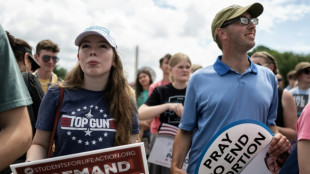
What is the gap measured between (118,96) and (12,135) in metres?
1.16

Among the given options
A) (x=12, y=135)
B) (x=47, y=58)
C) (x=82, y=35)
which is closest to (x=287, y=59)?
(x=47, y=58)

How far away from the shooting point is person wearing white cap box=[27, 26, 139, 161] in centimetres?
194

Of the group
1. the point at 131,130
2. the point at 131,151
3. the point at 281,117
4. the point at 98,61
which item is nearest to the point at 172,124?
the point at 281,117

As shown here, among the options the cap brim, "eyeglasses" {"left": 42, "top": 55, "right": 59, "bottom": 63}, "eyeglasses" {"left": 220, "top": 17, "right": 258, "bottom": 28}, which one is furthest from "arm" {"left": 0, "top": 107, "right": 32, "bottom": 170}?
"eyeglasses" {"left": 42, "top": 55, "right": 59, "bottom": 63}

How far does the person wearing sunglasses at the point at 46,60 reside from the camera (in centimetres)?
491

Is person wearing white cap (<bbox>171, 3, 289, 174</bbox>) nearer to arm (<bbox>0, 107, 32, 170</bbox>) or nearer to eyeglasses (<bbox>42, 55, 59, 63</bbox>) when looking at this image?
arm (<bbox>0, 107, 32, 170</bbox>)

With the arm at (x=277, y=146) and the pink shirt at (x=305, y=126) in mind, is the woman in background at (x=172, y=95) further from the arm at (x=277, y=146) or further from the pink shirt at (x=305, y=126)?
the pink shirt at (x=305, y=126)

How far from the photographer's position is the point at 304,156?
150cm

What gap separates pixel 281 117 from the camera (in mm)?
Answer: 3076

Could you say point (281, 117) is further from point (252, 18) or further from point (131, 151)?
point (131, 151)

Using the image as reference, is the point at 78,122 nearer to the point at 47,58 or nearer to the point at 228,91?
the point at 228,91

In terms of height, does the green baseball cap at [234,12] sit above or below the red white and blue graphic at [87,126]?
above

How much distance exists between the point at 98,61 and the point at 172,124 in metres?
1.89

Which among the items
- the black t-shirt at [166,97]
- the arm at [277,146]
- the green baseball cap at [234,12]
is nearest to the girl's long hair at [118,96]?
the green baseball cap at [234,12]
